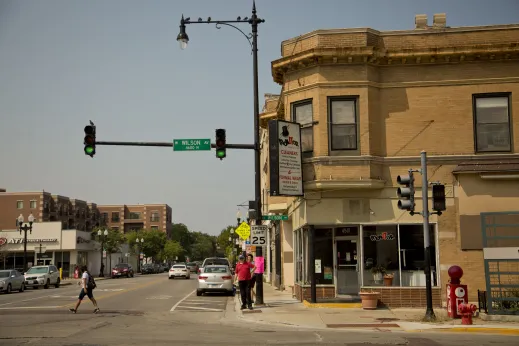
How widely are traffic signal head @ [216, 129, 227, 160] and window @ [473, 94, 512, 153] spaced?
882 cm

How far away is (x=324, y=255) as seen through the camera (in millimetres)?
21500

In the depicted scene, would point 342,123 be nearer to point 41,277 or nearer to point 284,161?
point 284,161

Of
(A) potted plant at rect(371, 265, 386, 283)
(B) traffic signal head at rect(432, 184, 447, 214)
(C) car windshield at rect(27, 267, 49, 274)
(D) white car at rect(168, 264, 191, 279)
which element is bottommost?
(D) white car at rect(168, 264, 191, 279)

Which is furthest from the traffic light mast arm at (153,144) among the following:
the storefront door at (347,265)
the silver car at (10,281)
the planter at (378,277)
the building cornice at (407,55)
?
the silver car at (10,281)

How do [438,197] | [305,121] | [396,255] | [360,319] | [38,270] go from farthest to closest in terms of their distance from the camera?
[38,270]
[305,121]
[396,255]
[360,319]
[438,197]

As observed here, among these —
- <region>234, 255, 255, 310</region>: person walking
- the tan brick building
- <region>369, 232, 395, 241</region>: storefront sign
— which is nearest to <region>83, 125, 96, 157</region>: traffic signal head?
<region>234, 255, 255, 310</region>: person walking

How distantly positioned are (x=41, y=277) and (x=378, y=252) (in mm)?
30179

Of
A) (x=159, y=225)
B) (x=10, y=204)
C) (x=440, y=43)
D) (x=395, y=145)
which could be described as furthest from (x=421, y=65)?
(x=159, y=225)

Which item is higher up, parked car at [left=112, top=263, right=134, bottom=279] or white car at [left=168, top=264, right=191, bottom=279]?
white car at [left=168, top=264, right=191, bottom=279]

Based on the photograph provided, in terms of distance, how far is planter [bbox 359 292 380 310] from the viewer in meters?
19.5

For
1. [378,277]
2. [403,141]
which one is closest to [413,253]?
[378,277]

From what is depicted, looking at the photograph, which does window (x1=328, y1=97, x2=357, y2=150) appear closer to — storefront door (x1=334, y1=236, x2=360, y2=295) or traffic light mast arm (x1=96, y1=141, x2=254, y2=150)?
traffic light mast arm (x1=96, y1=141, x2=254, y2=150)

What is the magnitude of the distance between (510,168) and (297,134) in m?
7.24

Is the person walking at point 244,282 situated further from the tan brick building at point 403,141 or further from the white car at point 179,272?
the white car at point 179,272
